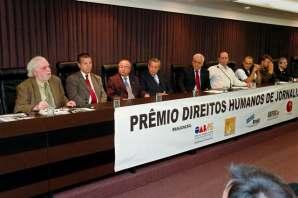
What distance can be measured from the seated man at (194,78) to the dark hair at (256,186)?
4.57 m

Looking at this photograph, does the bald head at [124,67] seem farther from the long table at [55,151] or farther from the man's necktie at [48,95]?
the long table at [55,151]

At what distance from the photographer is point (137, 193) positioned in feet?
10.4

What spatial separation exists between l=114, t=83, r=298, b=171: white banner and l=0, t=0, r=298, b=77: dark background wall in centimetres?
215

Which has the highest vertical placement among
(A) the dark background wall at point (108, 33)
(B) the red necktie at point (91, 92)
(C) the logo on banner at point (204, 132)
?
(A) the dark background wall at point (108, 33)

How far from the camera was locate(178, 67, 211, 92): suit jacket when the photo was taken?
215 inches

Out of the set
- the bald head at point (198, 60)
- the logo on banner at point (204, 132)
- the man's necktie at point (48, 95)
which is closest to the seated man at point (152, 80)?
the bald head at point (198, 60)

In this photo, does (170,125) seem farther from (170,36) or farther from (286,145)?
(170,36)

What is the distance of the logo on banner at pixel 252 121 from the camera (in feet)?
15.2

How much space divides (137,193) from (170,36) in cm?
404

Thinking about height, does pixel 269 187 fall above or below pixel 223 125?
above

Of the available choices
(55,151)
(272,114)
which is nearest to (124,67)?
(55,151)

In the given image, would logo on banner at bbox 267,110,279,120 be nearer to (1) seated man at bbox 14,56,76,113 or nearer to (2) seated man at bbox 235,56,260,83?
(2) seated man at bbox 235,56,260,83

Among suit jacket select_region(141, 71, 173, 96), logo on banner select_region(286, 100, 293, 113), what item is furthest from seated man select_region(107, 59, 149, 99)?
logo on banner select_region(286, 100, 293, 113)

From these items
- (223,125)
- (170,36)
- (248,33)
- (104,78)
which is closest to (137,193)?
(223,125)
